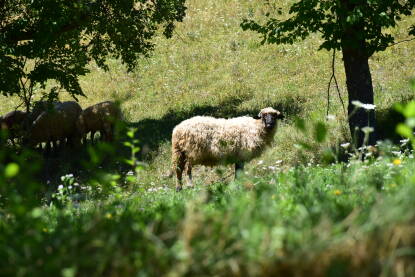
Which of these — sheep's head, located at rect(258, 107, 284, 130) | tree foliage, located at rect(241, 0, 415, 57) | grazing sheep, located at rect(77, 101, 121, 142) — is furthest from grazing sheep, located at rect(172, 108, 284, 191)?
grazing sheep, located at rect(77, 101, 121, 142)

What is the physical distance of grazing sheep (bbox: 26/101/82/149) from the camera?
1939cm

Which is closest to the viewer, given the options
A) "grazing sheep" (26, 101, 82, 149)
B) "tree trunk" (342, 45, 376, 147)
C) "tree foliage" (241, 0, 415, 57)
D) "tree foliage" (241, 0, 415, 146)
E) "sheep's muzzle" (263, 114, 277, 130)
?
"tree foliage" (241, 0, 415, 57)

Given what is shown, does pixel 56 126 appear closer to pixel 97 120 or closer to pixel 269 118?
pixel 97 120

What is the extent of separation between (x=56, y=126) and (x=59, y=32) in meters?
5.09

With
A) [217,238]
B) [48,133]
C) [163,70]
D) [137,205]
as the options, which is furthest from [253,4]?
[217,238]

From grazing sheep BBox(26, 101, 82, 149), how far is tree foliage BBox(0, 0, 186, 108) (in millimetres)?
1926

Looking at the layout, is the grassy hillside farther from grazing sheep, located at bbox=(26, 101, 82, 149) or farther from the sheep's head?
grazing sheep, located at bbox=(26, 101, 82, 149)

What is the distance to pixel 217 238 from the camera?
2.77m

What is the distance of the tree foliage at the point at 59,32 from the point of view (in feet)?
48.9

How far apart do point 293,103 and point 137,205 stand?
44.2 ft

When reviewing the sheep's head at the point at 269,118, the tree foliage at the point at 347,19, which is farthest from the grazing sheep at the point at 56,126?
the tree foliage at the point at 347,19

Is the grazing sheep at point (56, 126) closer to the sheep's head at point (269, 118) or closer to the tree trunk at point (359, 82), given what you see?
the sheep's head at point (269, 118)

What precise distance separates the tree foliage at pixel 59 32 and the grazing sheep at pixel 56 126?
1.93m

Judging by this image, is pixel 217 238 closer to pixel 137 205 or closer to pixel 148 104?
pixel 137 205
